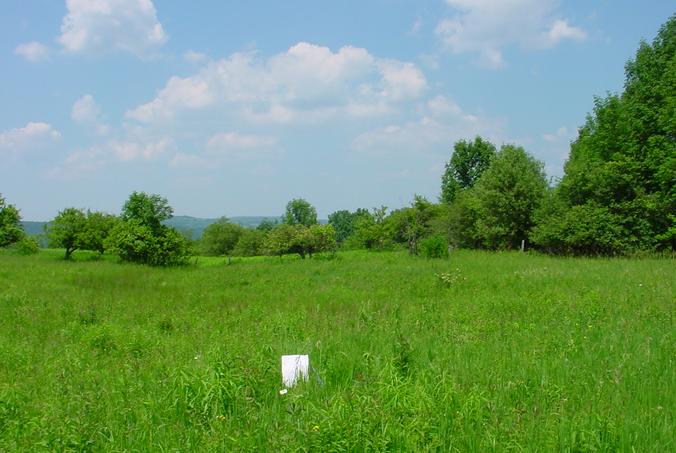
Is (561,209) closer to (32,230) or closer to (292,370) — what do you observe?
(292,370)

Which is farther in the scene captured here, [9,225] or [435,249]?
[9,225]

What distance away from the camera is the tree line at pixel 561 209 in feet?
74.6

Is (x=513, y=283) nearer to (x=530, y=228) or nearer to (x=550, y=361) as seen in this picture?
(x=550, y=361)

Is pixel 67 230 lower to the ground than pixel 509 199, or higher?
lower

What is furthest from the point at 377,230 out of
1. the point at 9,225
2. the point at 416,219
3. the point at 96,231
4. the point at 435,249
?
the point at 9,225

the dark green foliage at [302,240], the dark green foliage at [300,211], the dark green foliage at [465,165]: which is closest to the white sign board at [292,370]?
the dark green foliage at [302,240]

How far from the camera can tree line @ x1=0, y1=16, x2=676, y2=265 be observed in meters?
22.8

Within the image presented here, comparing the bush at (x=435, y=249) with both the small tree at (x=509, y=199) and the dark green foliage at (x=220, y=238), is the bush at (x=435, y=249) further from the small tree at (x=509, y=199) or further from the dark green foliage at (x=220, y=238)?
the dark green foliage at (x=220, y=238)

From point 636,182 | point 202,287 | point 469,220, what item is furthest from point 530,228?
point 202,287

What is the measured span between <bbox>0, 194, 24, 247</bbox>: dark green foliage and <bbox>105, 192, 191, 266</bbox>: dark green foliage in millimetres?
7677

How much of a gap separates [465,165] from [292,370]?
162ft

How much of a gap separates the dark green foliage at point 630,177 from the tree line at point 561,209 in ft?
0.17

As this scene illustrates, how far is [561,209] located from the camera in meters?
25.7

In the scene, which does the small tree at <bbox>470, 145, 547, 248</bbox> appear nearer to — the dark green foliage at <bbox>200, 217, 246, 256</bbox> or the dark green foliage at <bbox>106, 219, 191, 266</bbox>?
the dark green foliage at <bbox>106, 219, 191, 266</bbox>
